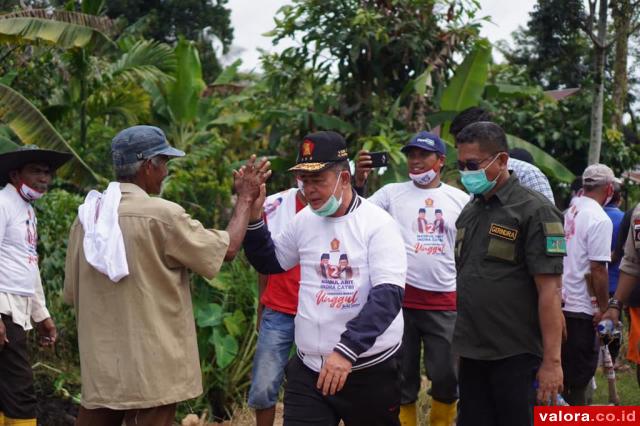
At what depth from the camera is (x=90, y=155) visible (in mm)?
12938

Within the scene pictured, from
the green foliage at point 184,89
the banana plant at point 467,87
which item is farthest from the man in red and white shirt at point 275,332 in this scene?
the green foliage at point 184,89

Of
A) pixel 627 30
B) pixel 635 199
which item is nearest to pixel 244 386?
pixel 627 30

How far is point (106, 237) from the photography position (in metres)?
4.26

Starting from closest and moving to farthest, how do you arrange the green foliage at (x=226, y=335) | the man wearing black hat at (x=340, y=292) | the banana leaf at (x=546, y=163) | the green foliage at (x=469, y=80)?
the man wearing black hat at (x=340, y=292) → the green foliage at (x=226, y=335) → the green foliage at (x=469, y=80) → the banana leaf at (x=546, y=163)

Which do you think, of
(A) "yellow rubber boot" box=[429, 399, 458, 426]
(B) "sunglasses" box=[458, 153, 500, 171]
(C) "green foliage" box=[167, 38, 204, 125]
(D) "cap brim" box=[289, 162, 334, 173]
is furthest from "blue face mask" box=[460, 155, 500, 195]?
(C) "green foliage" box=[167, 38, 204, 125]

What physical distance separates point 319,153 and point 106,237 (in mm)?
1094

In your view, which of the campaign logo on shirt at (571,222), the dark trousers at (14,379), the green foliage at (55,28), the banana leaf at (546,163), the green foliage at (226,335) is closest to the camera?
the dark trousers at (14,379)

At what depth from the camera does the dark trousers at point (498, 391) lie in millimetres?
4398

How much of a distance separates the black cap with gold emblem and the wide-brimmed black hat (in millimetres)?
2142

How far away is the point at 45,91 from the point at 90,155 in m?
1.21

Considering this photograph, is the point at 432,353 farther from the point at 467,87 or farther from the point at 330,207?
the point at 467,87

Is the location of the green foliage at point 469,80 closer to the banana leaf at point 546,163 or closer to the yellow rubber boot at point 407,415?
the banana leaf at point 546,163

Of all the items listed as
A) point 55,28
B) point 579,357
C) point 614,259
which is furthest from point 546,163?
point 55,28

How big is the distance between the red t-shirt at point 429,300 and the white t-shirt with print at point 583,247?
1.02m
